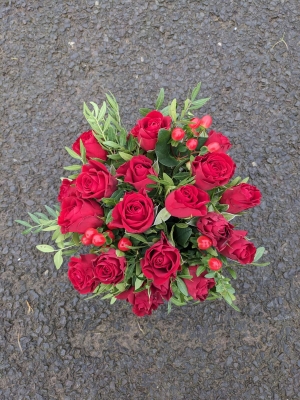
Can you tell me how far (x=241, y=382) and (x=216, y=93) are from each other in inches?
45.4

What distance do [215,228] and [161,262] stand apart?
0.15 m

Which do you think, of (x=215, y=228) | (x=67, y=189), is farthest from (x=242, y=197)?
(x=67, y=189)

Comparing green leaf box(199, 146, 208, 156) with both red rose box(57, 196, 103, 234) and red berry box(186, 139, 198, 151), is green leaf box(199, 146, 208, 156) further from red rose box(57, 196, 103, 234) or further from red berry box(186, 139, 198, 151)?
red rose box(57, 196, 103, 234)

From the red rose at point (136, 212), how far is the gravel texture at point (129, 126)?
751mm

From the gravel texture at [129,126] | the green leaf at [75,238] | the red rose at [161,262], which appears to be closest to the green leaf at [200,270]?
the red rose at [161,262]

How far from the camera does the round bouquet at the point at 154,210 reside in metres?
0.89

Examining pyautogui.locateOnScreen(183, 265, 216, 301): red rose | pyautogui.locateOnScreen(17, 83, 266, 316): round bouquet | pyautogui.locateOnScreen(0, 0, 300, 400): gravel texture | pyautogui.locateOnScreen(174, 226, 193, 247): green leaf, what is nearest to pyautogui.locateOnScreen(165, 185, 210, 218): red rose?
pyautogui.locateOnScreen(17, 83, 266, 316): round bouquet

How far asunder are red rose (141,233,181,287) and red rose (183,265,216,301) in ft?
0.44

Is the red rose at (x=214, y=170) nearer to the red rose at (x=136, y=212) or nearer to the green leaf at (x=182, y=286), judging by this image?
the red rose at (x=136, y=212)

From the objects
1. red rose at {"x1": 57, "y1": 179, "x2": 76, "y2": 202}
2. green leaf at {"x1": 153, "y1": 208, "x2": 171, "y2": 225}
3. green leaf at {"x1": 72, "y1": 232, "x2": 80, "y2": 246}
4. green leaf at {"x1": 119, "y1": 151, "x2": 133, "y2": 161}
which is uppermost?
green leaf at {"x1": 119, "y1": 151, "x2": 133, "y2": 161}

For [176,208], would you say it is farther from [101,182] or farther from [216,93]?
[216,93]

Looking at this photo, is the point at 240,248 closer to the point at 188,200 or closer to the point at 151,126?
the point at 188,200

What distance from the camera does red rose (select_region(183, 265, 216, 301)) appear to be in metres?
0.99

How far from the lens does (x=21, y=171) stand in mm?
1645
